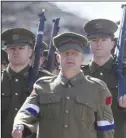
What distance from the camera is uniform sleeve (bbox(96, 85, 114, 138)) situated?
7.96ft

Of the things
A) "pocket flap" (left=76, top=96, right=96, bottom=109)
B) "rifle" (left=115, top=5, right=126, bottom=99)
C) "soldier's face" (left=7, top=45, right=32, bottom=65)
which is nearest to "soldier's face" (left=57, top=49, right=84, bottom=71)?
"pocket flap" (left=76, top=96, right=96, bottom=109)

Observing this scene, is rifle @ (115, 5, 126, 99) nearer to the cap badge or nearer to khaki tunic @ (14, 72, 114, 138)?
khaki tunic @ (14, 72, 114, 138)

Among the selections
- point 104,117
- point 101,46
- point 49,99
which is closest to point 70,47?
point 49,99

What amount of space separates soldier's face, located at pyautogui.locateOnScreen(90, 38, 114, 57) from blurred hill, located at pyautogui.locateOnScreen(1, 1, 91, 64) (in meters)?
0.82

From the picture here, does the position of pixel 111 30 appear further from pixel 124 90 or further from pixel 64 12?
pixel 64 12

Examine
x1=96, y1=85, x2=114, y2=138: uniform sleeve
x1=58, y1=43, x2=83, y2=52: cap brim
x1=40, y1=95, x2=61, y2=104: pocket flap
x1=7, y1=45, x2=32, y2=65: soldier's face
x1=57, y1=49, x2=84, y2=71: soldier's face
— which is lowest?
x1=96, y1=85, x2=114, y2=138: uniform sleeve

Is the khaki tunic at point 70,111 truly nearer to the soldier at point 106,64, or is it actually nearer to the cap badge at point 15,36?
the soldier at point 106,64

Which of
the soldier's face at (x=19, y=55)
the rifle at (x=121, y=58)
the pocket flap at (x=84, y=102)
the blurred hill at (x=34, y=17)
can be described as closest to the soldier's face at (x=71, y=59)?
the pocket flap at (x=84, y=102)

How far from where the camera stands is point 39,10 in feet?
13.3

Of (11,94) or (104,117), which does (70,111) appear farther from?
(11,94)

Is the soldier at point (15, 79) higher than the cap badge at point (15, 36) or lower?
lower

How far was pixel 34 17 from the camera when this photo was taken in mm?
4254

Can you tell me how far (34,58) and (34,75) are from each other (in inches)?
12.3

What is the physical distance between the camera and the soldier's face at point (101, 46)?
3186mm
